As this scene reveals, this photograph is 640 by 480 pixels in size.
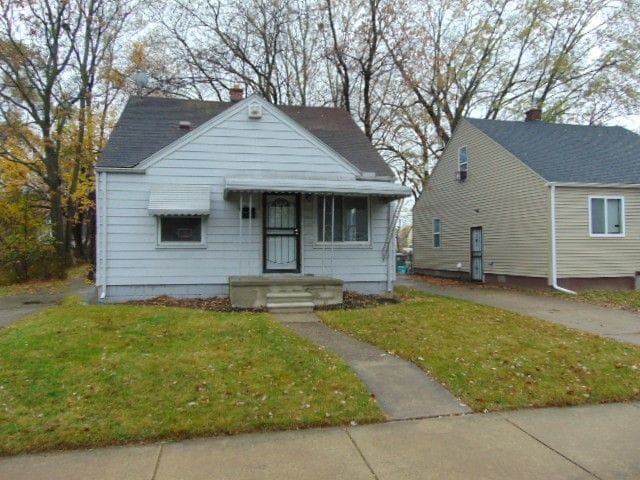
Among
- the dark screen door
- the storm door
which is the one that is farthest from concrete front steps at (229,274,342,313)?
the dark screen door

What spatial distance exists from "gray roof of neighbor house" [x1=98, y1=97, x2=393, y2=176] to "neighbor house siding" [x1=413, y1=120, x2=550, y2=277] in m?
5.98

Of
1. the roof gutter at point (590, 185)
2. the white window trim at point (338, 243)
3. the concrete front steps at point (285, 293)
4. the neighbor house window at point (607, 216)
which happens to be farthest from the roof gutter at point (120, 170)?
the neighbor house window at point (607, 216)

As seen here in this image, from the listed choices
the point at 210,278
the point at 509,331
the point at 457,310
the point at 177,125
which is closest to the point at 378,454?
the point at 509,331

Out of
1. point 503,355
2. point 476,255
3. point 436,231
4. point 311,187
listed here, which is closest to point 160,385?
point 503,355

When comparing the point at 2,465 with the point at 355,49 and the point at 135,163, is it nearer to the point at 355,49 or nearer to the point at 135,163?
the point at 135,163

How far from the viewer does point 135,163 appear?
35.2 ft

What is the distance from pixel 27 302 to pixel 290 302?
6791mm

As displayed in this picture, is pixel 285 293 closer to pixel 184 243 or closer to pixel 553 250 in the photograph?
pixel 184 243

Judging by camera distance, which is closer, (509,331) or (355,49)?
(509,331)

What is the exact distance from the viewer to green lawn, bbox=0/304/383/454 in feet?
13.1

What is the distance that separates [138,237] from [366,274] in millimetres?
5536

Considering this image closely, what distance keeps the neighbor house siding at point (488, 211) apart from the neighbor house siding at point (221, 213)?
633 cm

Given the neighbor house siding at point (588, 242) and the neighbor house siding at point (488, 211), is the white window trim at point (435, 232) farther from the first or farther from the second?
the neighbor house siding at point (588, 242)

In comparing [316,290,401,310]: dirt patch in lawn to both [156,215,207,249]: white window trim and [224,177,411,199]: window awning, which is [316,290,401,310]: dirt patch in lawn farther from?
[156,215,207,249]: white window trim
